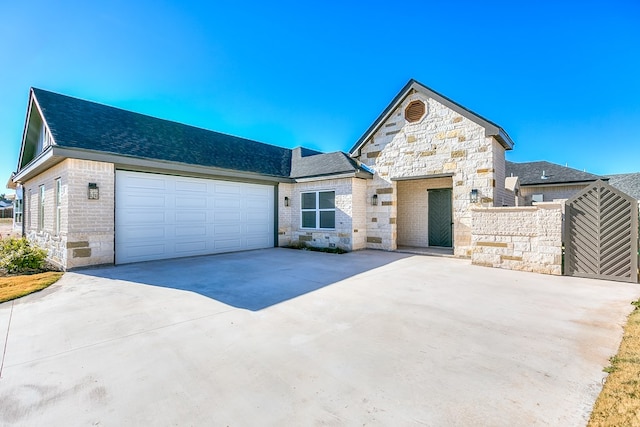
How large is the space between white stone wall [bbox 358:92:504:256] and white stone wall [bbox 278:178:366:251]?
0.81m

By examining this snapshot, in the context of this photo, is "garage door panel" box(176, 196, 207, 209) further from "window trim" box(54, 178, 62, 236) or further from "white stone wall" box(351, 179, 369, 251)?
"white stone wall" box(351, 179, 369, 251)

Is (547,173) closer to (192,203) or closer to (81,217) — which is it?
(192,203)

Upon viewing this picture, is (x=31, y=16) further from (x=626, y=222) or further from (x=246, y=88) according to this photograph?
(x=626, y=222)

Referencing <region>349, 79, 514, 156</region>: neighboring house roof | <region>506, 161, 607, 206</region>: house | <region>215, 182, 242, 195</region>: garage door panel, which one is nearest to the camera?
<region>349, 79, 514, 156</region>: neighboring house roof

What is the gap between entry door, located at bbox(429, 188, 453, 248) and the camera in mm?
12227

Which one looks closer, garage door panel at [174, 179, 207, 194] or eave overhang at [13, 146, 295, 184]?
eave overhang at [13, 146, 295, 184]

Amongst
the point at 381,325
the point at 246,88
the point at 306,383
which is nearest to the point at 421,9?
the point at 246,88

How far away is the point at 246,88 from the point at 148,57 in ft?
15.6

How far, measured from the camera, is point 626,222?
21.0 ft

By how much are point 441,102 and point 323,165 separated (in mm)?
5466

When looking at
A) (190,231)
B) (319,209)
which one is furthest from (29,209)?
(319,209)

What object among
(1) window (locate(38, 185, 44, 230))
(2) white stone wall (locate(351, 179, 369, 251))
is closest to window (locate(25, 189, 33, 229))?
(1) window (locate(38, 185, 44, 230))

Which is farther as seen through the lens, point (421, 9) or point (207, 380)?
point (421, 9)

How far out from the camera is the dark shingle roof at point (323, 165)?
39.1ft
